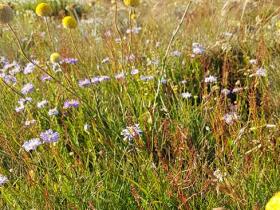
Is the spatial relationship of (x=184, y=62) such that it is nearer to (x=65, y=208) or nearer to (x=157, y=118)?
(x=157, y=118)

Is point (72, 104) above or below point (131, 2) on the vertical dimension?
below

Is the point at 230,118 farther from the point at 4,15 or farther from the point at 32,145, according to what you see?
the point at 4,15

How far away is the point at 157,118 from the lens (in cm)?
235

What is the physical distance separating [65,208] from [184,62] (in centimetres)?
161

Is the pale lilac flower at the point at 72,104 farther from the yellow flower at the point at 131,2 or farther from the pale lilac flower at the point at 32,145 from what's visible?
the yellow flower at the point at 131,2

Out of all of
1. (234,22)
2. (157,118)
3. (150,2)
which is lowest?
(150,2)

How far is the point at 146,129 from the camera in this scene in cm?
217


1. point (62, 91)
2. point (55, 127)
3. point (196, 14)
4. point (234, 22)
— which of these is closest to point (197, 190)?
point (55, 127)

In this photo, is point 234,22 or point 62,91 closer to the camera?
point 62,91

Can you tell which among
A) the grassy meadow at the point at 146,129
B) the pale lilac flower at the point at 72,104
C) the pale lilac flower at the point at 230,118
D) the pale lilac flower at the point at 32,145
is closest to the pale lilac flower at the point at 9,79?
the grassy meadow at the point at 146,129

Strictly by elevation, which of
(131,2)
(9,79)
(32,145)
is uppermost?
(131,2)

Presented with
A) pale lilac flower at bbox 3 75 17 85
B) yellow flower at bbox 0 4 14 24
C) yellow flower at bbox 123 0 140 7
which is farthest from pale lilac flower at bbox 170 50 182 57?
yellow flower at bbox 0 4 14 24

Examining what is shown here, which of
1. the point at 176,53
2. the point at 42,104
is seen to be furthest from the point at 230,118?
the point at 176,53

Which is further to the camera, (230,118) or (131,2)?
(131,2)
